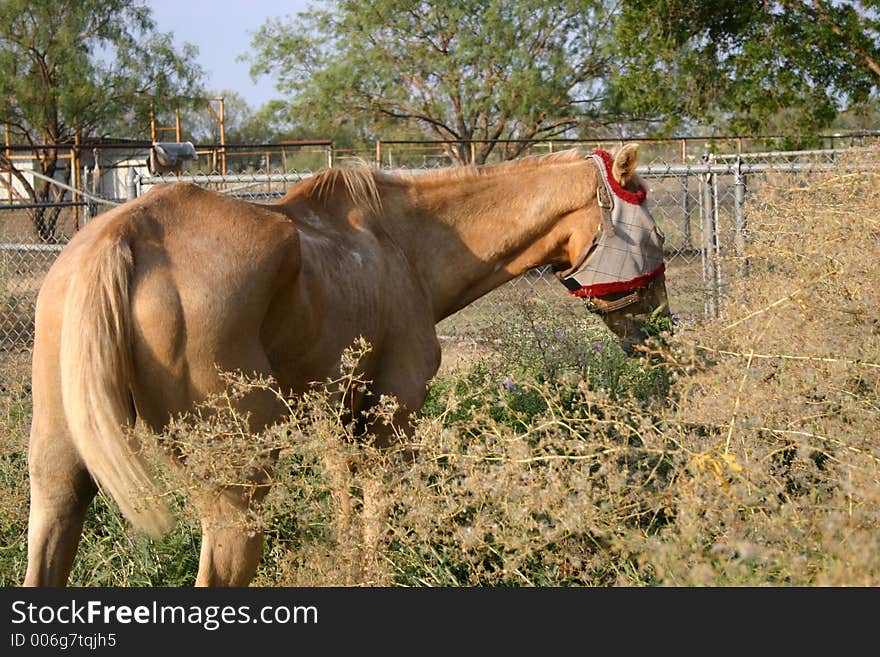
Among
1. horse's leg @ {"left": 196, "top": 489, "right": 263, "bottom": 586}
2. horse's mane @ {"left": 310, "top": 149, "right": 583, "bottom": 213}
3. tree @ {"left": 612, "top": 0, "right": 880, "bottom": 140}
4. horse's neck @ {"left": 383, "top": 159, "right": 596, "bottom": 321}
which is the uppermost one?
tree @ {"left": 612, "top": 0, "right": 880, "bottom": 140}

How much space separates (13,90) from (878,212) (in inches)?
939

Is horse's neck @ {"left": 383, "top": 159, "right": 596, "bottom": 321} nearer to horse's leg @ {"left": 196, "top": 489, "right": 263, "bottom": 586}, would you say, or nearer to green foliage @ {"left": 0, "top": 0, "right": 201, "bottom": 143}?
horse's leg @ {"left": 196, "top": 489, "right": 263, "bottom": 586}

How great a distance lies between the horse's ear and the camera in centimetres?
397

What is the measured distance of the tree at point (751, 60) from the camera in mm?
13906

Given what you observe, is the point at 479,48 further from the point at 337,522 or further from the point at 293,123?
the point at 337,522

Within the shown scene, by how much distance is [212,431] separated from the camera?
8.16ft

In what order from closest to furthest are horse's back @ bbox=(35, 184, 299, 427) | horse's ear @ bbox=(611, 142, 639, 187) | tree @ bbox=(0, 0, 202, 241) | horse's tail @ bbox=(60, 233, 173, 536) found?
1. horse's tail @ bbox=(60, 233, 173, 536)
2. horse's back @ bbox=(35, 184, 299, 427)
3. horse's ear @ bbox=(611, 142, 639, 187)
4. tree @ bbox=(0, 0, 202, 241)

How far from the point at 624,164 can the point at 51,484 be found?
9.04ft

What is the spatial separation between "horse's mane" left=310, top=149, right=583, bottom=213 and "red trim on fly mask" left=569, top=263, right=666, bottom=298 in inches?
24.3

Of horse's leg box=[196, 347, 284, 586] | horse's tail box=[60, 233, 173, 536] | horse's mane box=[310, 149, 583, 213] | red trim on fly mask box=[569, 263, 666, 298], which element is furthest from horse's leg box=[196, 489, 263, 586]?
red trim on fly mask box=[569, 263, 666, 298]

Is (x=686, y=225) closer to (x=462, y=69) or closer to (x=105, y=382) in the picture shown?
(x=105, y=382)

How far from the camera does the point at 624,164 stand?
404 cm

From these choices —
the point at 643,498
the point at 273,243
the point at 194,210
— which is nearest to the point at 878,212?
the point at 643,498

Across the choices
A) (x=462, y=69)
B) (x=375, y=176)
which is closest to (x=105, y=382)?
(x=375, y=176)
